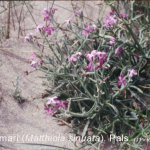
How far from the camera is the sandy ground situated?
156 centimetres

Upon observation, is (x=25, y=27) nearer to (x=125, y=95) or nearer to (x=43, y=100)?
(x=43, y=100)

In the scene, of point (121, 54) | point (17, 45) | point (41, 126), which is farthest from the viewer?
point (17, 45)

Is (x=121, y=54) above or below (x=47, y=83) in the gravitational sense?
above

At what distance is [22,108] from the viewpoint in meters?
1.74

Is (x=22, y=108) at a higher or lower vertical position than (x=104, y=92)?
lower

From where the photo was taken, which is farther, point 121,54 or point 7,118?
point 121,54

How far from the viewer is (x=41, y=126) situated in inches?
64.4

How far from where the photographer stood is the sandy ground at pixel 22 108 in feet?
5.11

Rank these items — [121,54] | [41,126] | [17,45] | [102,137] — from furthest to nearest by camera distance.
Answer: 1. [17,45]
2. [121,54]
3. [41,126]
4. [102,137]

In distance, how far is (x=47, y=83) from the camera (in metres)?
1.90

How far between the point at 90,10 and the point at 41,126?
166cm

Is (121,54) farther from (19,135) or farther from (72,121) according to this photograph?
(19,135)

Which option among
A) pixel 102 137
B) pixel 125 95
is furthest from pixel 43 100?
pixel 125 95

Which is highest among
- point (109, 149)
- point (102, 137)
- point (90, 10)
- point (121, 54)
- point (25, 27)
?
point (90, 10)
